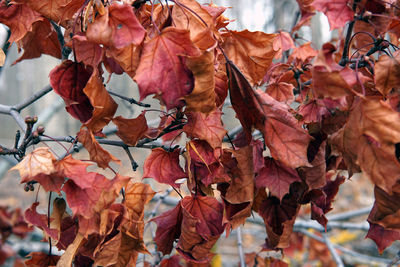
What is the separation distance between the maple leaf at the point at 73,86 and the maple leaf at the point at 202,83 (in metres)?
0.24

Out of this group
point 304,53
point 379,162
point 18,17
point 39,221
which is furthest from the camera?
point 304,53

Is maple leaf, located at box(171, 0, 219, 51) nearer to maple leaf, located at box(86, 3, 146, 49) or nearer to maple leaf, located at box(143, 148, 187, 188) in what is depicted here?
maple leaf, located at box(86, 3, 146, 49)

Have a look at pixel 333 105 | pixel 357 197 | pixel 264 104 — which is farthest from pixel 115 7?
pixel 357 197

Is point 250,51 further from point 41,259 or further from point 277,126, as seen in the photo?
point 41,259

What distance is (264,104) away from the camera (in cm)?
67

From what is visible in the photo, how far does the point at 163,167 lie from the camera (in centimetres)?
82

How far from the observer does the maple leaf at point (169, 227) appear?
85cm

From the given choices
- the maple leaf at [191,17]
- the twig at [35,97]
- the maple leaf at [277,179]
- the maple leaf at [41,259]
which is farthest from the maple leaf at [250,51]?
the maple leaf at [41,259]

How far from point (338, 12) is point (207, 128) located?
35 centimetres

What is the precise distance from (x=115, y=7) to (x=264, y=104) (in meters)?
0.34

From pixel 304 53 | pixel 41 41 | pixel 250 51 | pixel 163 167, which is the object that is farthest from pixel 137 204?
pixel 304 53

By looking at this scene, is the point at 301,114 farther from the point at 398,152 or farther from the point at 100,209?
the point at 100,209

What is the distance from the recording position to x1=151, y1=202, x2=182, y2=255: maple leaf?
0.85 metres

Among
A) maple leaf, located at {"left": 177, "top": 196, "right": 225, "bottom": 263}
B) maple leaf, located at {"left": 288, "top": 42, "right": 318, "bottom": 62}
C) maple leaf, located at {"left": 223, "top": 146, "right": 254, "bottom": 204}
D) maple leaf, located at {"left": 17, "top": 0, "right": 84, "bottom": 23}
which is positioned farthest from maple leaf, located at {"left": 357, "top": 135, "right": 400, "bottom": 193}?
maple leaf, located at {"left": 288, "top": 42, "right": 318, "bottom": 62}
